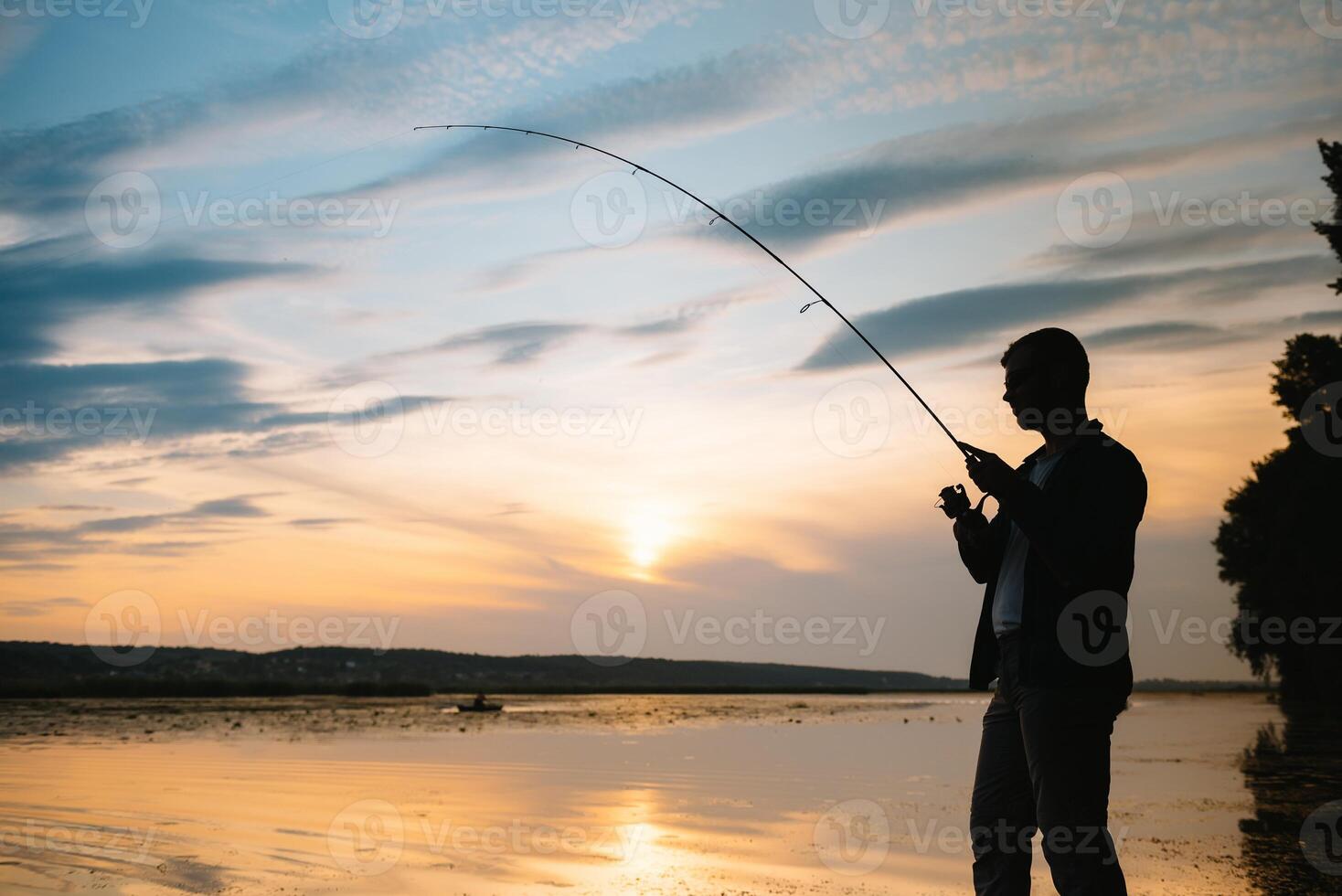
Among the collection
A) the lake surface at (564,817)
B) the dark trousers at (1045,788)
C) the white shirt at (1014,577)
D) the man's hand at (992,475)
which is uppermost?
the man's hand at (992,475)

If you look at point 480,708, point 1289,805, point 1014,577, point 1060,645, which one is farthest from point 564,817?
point 480,708

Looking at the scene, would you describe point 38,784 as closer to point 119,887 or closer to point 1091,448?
point 119,887

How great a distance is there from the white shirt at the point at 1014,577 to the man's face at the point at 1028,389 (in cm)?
16

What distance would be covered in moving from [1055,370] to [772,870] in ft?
16.7

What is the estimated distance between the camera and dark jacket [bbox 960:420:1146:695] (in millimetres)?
3576

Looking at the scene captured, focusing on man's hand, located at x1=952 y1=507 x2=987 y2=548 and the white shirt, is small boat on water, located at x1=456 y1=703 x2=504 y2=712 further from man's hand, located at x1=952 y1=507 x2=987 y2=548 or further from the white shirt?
the white shirt

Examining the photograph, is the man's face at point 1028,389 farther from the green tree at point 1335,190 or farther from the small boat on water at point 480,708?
the small boat on water at point 480,708

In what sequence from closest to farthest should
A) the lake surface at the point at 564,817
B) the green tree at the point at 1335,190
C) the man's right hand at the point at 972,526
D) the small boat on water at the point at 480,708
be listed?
the man's right hand at the point at 972,526
the lake surface at the point at 564,817
the green tree at the point at 1335,190
the small boat on water at the point at 480,708

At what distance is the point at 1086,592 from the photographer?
3604mm

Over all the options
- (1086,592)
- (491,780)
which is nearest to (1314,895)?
(1086,592)

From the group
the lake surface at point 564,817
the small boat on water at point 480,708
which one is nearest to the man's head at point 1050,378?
the lake surface at point 564,817

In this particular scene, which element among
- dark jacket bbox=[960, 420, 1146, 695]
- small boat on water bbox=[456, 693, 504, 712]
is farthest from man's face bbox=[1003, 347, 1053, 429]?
small boat on water bbox=[456, 693, 504, 712]

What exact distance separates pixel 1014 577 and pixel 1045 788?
2.40ft

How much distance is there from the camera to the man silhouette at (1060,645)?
3514 mm
